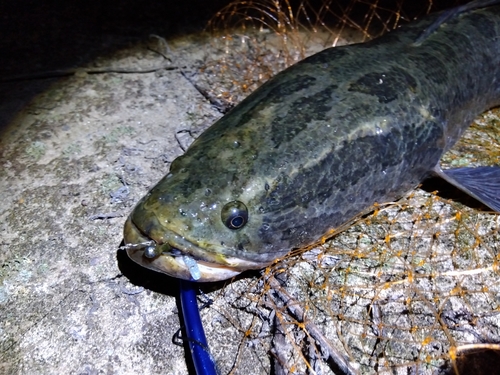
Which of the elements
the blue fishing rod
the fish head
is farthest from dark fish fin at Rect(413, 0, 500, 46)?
the blue fishing rod

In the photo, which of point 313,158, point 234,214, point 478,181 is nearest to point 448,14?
point 478,181

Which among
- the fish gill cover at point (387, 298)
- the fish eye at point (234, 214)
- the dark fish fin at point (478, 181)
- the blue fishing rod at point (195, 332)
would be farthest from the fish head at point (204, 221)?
the dark fish fin at point (478, 181)

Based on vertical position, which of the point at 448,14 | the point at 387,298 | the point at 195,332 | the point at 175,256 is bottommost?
the point at 195,332

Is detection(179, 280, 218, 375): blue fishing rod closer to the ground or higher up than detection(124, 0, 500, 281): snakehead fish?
closer to the ground

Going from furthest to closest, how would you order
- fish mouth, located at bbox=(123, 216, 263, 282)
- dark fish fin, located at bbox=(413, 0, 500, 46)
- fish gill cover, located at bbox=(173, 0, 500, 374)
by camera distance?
dark fish fin, located at bbox=(413, 0, 500, 46)
fish gill cover, located at bbox=(173, 0, 500, 374)
fish mouth, located at bbox=(123, 216, 263, 282)

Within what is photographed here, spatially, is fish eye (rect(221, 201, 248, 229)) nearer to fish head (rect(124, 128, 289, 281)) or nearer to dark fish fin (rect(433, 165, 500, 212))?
fish head (rect(124, 128, 289, 281))

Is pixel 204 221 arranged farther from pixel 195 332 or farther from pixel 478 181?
pixel 478 181

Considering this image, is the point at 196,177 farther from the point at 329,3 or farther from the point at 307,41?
the point at 329,3
